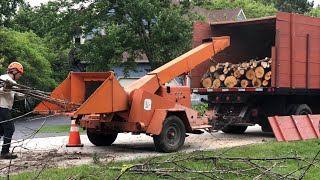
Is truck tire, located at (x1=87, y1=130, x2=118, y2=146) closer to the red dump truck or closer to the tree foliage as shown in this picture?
the red dump truck

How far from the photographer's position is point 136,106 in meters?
9.98

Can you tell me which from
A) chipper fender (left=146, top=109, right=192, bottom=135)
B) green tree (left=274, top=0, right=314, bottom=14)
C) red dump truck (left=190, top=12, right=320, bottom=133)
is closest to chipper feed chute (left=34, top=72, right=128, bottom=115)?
chipper fender (left=146, top=109, right=192, bottom=135)

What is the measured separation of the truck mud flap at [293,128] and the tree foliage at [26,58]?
44.3 feet

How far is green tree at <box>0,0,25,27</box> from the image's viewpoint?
99.4ft

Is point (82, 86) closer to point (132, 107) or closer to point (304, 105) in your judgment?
point (132, 107)

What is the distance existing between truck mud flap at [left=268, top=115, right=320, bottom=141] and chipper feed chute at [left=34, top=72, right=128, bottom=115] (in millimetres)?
4322

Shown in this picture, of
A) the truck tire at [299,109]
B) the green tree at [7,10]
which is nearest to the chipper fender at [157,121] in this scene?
the truck tire at [299,109]

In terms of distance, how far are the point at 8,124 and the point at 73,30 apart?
11.2 m

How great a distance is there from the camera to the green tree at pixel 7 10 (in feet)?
99.4

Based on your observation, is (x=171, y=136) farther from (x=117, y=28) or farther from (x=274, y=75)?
(x=117, y=28)

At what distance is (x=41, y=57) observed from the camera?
24.4 m

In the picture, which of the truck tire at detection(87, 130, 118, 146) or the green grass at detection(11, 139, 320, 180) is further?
the truck tire at detection(87, 130, 118, 146)

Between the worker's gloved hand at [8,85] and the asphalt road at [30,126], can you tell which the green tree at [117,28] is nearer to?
the asphalt road at [30,126]

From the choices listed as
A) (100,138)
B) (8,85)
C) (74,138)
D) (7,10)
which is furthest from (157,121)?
(7,10)
